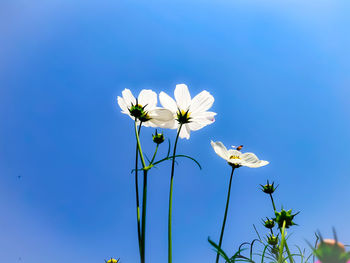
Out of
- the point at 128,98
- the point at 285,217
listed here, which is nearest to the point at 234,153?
the point at 285,217

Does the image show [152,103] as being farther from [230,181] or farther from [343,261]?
[343,261]

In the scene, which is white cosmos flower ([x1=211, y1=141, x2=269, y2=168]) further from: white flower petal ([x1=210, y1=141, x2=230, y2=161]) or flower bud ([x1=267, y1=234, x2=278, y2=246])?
flower bud ([x1=267, y1=234, x2=278, y2=246])

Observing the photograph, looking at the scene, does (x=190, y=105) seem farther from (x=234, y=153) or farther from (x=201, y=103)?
(x=234, y=153)

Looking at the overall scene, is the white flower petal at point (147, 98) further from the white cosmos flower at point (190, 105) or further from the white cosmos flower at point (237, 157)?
the white cosmos flower at point (237, 157)

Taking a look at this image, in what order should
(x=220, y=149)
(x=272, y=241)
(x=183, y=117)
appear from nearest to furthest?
(x=220, y=149)
(x=183, y=117)
(x=272, y=241)

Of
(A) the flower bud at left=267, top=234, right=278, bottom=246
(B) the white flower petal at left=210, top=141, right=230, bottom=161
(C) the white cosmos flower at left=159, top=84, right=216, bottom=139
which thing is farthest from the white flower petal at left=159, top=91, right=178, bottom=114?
(A) the flower bud at left=267, top=234, right=278, bottom=246

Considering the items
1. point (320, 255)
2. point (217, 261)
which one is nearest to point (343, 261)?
point (320, 255)
